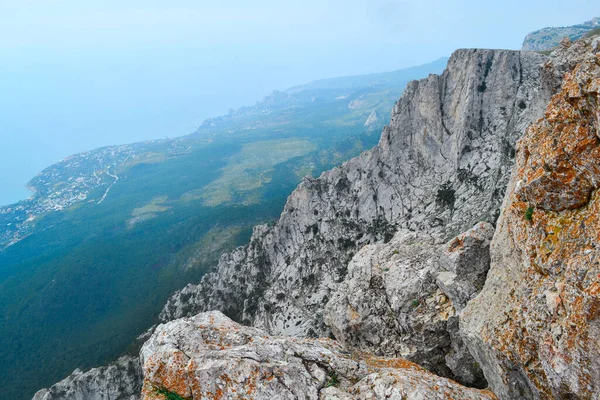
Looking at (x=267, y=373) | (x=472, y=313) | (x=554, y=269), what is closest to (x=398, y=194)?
(x=472, y=313)

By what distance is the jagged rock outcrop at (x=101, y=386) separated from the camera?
70.1m

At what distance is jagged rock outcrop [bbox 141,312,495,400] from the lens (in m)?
12.3

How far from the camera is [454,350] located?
2061 cm

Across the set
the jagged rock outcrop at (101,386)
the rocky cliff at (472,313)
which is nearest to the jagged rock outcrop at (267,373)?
the rocky cliff at (472,313)

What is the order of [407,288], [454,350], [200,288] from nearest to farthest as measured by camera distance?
[454,350]
[407,288]
[200,288]

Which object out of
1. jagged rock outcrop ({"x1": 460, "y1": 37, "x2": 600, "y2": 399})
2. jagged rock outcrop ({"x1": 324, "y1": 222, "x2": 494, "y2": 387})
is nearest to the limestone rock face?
jagged rock outcrop ({"x1": 324, "y1": 222, "x2": 494, "y2": 387})

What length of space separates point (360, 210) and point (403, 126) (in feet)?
70.6

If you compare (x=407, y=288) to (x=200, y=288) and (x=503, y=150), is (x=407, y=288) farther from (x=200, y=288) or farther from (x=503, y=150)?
(x=200, y=288)

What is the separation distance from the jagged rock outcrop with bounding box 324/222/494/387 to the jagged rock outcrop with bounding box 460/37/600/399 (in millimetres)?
6497

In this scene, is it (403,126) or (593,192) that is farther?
Answer: (403,126)

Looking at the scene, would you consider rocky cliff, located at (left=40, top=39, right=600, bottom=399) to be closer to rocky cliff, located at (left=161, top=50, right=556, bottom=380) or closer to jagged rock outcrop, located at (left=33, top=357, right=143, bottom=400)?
rocky cliff, located at (left=161, top=50, right=556, bottom=380)

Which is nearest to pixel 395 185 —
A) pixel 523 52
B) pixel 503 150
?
pixel 503 150

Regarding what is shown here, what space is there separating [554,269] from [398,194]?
→ 6280 centimetres

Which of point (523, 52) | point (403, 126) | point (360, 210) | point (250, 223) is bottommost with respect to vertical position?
point (250, 223)
